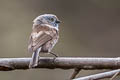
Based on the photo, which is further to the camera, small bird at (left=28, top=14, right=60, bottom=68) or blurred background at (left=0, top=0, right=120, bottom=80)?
blurred background at (left=0, top=0, right=120, bottom=80)

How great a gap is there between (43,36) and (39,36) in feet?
0.11

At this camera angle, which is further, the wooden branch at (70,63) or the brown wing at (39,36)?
the brown wing at (39,36)

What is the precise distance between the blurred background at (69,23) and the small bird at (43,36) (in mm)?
4022

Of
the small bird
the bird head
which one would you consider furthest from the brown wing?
the bird head

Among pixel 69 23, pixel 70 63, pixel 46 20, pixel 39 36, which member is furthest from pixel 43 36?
pixel 69 23

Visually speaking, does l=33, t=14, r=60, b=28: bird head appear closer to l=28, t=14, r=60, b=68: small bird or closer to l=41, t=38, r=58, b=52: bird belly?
l=28, t=14, r=60, b=68: small bird

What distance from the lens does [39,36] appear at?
3.05 meters

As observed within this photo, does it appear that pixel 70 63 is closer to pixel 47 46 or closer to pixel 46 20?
pixel 47 46

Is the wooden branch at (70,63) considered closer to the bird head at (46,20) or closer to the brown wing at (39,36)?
the brown wing at (39,36)

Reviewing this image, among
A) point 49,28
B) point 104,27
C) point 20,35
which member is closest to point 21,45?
point 20,35

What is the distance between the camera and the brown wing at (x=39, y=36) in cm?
293

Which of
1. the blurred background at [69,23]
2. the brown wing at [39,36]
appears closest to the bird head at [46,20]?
the brown wing at [39,36]

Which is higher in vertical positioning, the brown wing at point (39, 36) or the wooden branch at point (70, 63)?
the wooden branch at point (70, 63)

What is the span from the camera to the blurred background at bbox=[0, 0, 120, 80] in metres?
7.65
